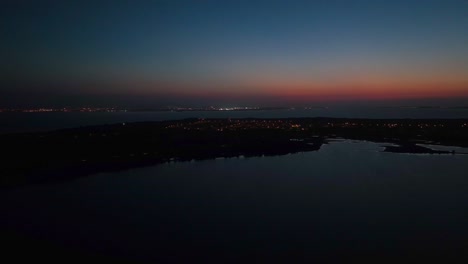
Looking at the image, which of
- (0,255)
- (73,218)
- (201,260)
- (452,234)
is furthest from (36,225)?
(452,234)

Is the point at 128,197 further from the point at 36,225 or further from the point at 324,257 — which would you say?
the point at 324,257

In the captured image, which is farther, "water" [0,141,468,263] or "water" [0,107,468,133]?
"water" [0,107,468,133]

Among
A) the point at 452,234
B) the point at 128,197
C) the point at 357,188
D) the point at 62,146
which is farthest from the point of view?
the point at 62,146

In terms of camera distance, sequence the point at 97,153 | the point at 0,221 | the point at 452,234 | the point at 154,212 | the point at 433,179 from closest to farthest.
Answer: the point at 452,234 < the point at 0,221 < the point at 154,212 < the point at 433,179 < the point at 97,153

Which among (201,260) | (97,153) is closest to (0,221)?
(201,260)

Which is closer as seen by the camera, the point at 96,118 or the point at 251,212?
the point at 251,212

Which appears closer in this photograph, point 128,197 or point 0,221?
point 0,221

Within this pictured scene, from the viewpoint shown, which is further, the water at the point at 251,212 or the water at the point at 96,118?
the water at the point at 96,118
